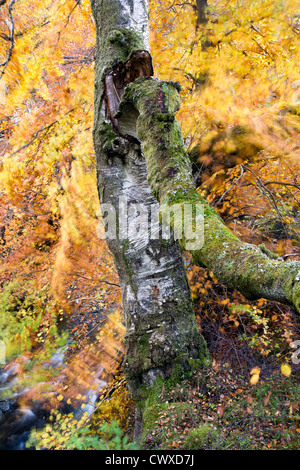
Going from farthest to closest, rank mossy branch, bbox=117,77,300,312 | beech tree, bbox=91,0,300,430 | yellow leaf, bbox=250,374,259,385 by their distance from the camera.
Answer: yellow leaf, bbox=250,374,259,385 → beech tree, bbox=91,0,300,430 → mossy branch, bbox=117,77,300,312

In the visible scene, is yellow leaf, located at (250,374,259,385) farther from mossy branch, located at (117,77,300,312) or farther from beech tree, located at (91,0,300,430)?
mossy branch, located at (117,77,300,312)

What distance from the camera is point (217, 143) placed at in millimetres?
3537

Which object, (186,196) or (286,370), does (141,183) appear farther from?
(286,370)

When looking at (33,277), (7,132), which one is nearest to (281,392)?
(33,277)

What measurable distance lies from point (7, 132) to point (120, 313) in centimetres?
703

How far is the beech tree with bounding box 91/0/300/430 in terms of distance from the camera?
6.69ft

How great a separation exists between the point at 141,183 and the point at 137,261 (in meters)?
0.80

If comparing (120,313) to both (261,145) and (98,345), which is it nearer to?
(98,345)

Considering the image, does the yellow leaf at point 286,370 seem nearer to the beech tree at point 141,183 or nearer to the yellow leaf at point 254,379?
the yellow leaf at point 254,379

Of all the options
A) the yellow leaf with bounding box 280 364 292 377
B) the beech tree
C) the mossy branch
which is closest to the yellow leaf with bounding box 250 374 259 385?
the yellow leaf with bounding box 280 364 292 377

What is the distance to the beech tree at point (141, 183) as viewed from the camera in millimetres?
2039

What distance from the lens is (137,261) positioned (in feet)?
8.30

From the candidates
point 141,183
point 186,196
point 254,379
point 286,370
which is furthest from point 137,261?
point 286,370

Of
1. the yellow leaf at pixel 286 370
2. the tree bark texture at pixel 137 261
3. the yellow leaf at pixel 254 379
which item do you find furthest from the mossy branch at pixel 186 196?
the yellow leaf at pixel 286 370
